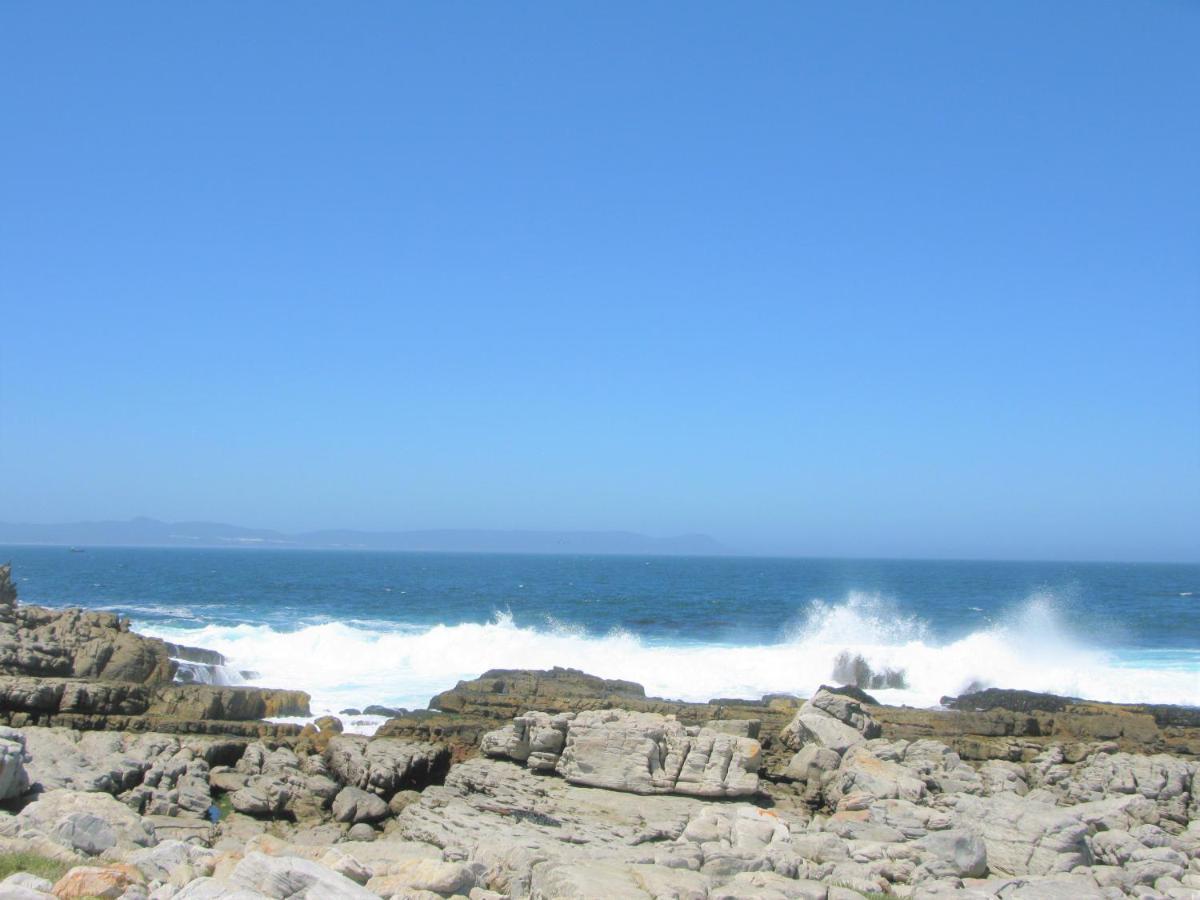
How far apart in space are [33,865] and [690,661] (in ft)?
97.8

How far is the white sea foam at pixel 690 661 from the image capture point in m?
32.9

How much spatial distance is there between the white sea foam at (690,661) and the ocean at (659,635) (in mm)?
105

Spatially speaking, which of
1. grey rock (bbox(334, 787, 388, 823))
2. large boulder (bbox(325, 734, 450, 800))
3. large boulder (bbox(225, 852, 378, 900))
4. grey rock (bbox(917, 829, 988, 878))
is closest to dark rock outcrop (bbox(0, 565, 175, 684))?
large boulder (bbox(325, 734, 450, 800))

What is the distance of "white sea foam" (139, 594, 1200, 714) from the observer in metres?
32.9

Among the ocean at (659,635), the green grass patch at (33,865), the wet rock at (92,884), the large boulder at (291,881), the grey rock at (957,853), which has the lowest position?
the ocean at (659,635)

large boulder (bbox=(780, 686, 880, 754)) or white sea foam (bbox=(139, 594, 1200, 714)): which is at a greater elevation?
large boulder (bbox=(780, 686, 880, 754))

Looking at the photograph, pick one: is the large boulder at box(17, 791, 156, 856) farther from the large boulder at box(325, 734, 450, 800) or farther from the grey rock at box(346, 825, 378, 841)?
the large boulder at box(325, 734, 450, 800)

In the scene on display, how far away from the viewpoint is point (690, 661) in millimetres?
38625

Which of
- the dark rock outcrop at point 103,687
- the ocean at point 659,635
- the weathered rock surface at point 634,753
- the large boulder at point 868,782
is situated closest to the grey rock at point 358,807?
the weathered rock surface at point 634,753

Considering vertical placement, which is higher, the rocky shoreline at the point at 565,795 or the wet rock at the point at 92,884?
the wet rock at the point at 92,884

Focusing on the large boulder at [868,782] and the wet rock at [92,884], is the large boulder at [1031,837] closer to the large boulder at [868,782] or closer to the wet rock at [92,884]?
the large boulder at [868,782]

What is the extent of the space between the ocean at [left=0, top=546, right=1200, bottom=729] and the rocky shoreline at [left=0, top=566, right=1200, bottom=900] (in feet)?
22.6

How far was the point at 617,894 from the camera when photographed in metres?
11.0

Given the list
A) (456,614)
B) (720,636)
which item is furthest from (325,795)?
(456,614)
